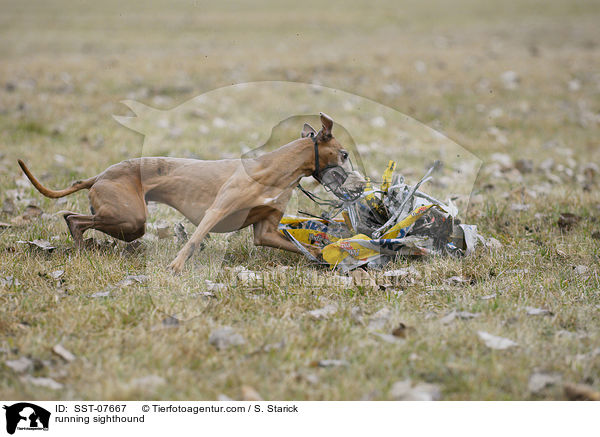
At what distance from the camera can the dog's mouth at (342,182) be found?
3660mm

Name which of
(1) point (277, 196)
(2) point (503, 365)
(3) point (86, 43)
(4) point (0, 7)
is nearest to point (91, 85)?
(3) point (86, 43)

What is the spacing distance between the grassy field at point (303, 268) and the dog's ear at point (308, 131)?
1.10 ft

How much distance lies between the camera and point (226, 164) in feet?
12.6

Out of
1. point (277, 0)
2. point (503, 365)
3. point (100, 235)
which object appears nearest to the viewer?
point (503, 365)

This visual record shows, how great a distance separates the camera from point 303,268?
370cm

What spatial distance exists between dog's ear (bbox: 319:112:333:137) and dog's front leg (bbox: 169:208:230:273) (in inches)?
29.3

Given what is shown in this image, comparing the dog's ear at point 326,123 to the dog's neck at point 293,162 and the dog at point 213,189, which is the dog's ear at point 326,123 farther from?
the dog's neck at point 293,162

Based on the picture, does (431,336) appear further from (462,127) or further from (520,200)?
(462,127)

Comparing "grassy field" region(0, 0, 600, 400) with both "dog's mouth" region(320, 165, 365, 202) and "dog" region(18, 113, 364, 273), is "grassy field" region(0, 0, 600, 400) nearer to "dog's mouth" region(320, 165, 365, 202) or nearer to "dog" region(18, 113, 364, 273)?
"dog" region(18, 113, 364, 273)

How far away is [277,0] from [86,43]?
5.54m

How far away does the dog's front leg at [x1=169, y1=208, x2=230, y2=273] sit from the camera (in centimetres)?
347
